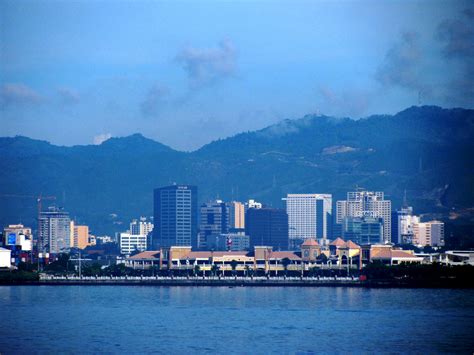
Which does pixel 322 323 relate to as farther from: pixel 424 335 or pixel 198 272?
pixel 198 272

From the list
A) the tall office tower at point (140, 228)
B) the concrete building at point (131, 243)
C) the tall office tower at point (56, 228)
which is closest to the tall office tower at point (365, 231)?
the concrete building at point (131, 243)

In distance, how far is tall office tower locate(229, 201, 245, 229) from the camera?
182 meters

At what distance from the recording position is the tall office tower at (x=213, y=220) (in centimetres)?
17212

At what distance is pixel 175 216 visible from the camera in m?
176

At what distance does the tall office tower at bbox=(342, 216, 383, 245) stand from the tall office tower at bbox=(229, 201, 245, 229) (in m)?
29.5

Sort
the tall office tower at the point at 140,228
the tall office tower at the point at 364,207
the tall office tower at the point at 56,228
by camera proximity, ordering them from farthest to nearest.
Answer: the tall office tower at the point at 140,228, the tall office tower at the point at 364,207, the tall office tower at the point at 56,228

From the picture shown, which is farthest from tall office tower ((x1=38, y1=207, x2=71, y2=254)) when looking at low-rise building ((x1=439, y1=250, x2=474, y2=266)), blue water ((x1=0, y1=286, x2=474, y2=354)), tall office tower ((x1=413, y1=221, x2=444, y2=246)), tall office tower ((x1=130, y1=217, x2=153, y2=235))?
blue water ((x1=0, y1=286, x2=474, y2=354))

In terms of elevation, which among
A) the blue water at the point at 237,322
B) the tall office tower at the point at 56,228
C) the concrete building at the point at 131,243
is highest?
the tall office tower at the point at 56,228

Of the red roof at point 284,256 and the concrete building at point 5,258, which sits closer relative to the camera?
the concrete building at point 5,258

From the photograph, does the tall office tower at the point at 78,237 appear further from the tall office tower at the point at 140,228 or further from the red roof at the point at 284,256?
the red roof at the point at 284,256

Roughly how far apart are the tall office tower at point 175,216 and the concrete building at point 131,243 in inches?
129

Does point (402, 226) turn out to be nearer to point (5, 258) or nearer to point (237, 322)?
point (5, 258)

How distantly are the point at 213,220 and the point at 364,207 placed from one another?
2611 centimetres

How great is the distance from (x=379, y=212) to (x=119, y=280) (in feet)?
323
